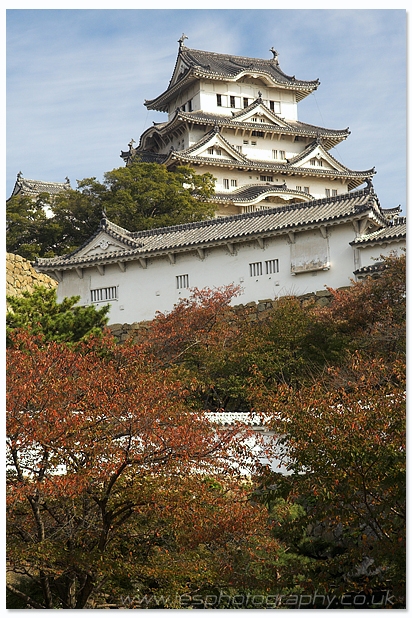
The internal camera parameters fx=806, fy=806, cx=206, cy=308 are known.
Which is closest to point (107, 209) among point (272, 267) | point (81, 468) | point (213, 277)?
point (213, 277)

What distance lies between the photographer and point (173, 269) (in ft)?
70.7

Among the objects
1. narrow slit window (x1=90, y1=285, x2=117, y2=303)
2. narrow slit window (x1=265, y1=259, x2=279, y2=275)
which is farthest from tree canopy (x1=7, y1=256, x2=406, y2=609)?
narrow slit window (x1=90, y1=285, x2=117, y2=303)

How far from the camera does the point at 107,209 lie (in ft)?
90.7

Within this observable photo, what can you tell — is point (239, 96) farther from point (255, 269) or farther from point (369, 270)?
point (369, 270)

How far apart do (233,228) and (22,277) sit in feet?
20.0

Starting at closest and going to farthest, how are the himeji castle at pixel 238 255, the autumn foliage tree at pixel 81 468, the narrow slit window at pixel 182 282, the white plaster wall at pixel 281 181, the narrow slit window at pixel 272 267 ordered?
the autumn foliage tree at pixel 81 468 → the himeji castle at pixel 238 255 → the narrow slit window at pixel 272 267 → the narrow slit window at pixel 182 282 → the white plaster wall at pixel 281 181

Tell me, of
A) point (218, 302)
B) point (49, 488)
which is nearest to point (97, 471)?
point (49, 488)

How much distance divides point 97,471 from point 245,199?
25474 millimetres

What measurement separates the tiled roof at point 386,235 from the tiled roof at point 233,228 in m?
0.35

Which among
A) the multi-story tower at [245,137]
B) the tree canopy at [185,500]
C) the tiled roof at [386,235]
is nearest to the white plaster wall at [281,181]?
the multi-story tower at [245,137]

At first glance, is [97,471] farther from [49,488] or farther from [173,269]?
[173,269]

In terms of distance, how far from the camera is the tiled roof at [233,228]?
2023 centimetres

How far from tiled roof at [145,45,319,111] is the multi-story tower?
0.15ft

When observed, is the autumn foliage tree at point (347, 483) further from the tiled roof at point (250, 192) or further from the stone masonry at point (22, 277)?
the tiled roof at point (250, 192)
